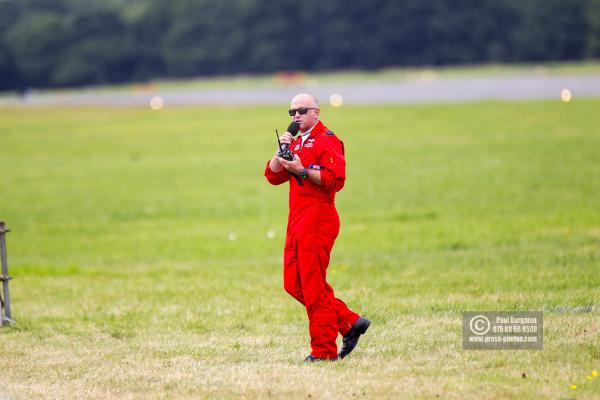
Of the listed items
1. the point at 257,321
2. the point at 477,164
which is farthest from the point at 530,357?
the point at 477,164

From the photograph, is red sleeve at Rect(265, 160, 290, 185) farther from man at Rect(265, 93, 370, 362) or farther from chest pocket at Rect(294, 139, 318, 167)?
chest pocket at Rect(294, 139, 318, 167)

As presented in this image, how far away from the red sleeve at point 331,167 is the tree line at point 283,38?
80549 mm

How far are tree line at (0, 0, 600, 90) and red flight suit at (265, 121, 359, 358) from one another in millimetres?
80530

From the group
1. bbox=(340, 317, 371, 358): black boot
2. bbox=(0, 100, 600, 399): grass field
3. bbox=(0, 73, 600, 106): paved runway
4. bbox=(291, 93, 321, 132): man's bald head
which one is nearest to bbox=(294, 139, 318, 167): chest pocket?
bbox=(291, 93, 321, 132): man's bald head

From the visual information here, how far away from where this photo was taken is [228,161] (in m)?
32.2

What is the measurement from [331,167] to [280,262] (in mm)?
8231

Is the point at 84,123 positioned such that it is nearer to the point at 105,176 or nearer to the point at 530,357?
the point at 105,176

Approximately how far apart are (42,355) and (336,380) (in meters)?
3.39

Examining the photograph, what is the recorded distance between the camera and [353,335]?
8.50 metres

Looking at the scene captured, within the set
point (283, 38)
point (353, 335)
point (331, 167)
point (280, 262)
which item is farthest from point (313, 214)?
point (283, 38)

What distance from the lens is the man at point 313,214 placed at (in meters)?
8.08

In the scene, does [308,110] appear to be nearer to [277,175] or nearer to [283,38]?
[277,175]

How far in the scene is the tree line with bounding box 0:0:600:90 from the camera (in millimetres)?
89562

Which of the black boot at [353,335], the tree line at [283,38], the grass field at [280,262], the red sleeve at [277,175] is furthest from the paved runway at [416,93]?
the red sleeve at [277,175]
